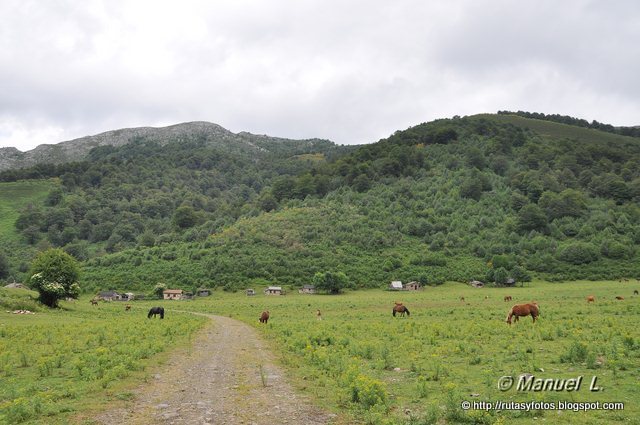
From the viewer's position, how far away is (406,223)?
127 m

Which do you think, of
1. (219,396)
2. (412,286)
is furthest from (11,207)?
(219,396)

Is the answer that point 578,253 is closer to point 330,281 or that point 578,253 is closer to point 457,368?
point 330,281

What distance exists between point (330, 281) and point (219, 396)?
254 ft

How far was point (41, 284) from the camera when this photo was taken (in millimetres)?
52531

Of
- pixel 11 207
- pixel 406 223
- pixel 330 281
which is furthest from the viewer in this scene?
pixel 11 207

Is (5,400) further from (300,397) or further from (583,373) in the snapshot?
(583,373)

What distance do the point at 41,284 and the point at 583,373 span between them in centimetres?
5635

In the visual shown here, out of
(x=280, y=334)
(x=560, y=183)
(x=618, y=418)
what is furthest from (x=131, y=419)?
(x=560, y=183)

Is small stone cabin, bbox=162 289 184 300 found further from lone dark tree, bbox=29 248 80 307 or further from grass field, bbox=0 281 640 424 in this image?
grass field, bbox=0 281 640 424

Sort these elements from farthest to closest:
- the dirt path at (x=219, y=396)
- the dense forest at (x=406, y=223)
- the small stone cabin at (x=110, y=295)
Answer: the dense forest at (x=406, y=223)
the small stone cabin at (x=110, y=295)
the dirt path at (x=219, y=396)

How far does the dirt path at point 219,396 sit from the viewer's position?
426 inches

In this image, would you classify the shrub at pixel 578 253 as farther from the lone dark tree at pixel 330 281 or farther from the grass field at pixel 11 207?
the grass field at pixel 11 207

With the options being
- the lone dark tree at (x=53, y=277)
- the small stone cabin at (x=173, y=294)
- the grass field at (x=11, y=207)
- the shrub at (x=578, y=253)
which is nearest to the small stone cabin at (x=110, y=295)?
the small stone cabin at (x=173, y=294)

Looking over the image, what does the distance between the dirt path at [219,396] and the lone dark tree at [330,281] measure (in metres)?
69.3
